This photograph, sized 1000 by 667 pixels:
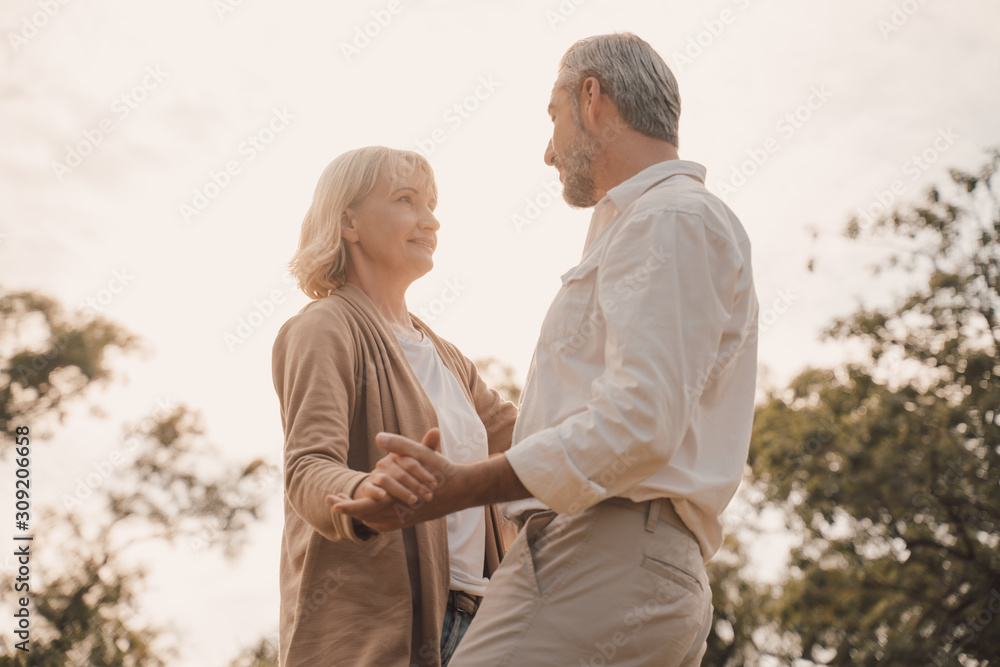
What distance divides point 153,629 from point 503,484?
18.9 metres

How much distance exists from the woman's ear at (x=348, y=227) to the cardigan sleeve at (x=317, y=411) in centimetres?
43

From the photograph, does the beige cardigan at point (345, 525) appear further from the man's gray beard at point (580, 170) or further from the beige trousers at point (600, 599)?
the man's gray beard at point (580, 170)

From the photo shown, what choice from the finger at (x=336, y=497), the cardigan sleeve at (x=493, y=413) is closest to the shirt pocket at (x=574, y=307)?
the finger at (x=336, y=497)

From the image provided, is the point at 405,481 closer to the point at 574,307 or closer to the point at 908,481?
the point at 574,307

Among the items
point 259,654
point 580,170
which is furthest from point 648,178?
point 259,654

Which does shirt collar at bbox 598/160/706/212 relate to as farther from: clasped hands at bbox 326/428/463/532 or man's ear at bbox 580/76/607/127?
clasped hands at bbox 326/428/463/532

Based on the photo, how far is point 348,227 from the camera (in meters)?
3.30

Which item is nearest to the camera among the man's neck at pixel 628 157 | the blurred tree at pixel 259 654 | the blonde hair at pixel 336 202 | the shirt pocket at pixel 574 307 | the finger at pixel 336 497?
the finger at pixel 336 497

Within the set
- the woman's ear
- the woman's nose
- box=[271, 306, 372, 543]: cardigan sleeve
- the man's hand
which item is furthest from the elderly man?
the woman's ear

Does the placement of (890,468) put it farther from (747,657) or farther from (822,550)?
(747,657)

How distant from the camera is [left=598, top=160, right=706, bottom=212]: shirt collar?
2586 mm

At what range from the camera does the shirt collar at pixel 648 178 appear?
2.59 m

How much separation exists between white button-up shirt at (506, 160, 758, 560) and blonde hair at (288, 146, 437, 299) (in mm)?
1038

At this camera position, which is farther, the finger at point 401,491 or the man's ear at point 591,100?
the man's ear at point 591,100
